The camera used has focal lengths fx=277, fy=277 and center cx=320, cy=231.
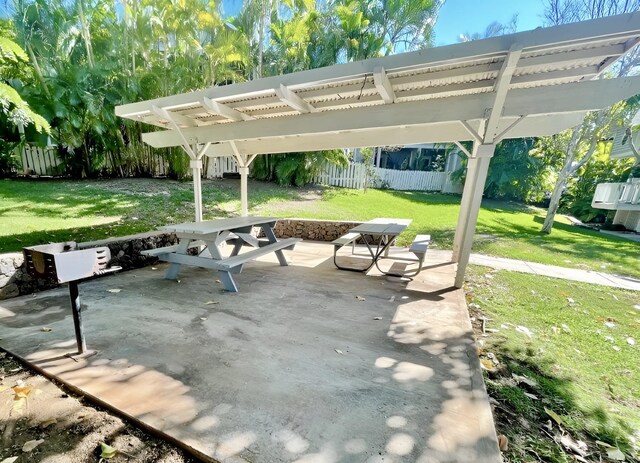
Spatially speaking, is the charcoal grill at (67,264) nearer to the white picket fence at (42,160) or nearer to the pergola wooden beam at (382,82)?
the pergola wooden beam at (382,82)

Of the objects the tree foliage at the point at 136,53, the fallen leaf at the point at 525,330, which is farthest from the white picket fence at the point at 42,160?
the fallen leaf at the point at 525,330

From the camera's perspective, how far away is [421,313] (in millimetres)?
3229

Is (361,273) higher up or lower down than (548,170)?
lower down

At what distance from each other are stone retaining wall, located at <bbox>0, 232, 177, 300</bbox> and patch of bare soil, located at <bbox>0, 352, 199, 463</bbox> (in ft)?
6.46

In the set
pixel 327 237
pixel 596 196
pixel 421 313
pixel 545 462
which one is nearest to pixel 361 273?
pixel 421 313

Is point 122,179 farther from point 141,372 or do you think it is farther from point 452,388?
point 452,388

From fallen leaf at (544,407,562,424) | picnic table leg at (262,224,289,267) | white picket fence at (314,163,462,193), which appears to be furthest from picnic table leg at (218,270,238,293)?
white picket fence at (314,163,462,193)

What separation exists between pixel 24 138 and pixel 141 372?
33.1 feet

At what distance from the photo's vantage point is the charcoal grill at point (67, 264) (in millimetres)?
1859

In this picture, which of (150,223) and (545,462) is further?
(150,223)

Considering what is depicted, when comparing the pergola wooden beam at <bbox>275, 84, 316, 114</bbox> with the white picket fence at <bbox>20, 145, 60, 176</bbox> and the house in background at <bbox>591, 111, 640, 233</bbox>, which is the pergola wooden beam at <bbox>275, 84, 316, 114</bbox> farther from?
the house in background at <bbox>591, 111, 640, 233</bbox>

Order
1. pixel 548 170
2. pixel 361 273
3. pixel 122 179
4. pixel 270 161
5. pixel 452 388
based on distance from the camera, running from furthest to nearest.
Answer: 1. pixel 548 170
2. pixel 270 161
3. pixel 122 179
4. pixel 361 273
5. pixel 452 388

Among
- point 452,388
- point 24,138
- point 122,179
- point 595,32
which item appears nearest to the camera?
point 452,388

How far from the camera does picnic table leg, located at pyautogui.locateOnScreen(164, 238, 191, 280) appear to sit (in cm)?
393
